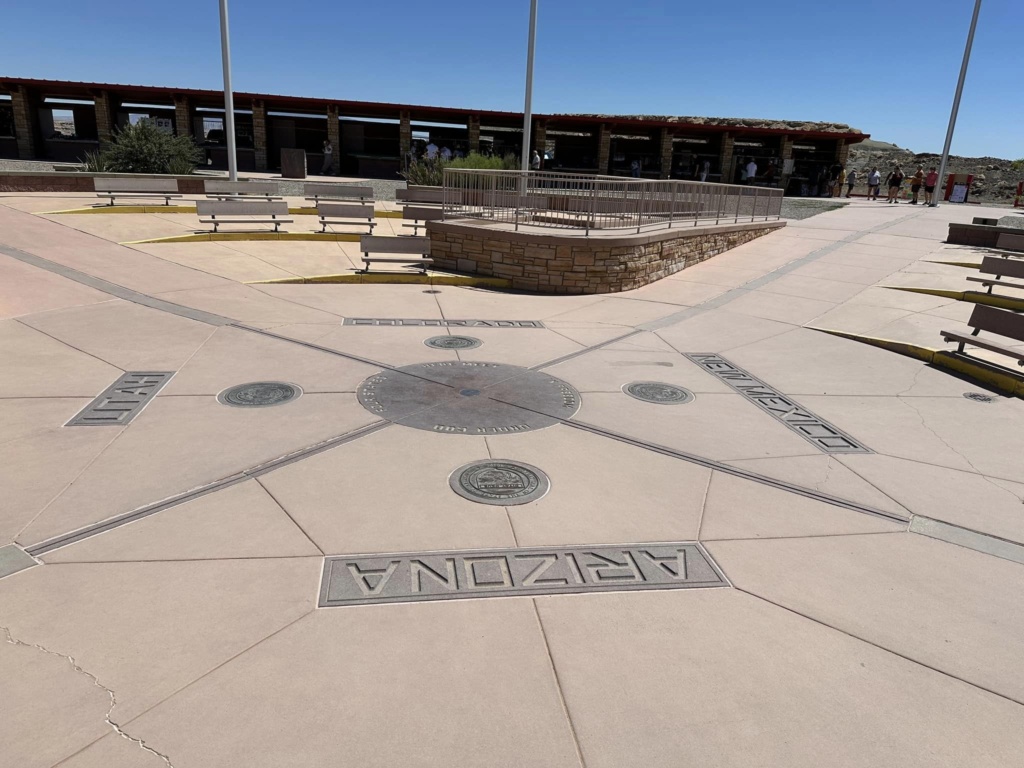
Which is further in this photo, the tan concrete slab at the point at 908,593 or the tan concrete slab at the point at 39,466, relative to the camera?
the tan concrete slab at the point at 39,466

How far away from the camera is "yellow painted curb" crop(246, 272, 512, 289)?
1115cm

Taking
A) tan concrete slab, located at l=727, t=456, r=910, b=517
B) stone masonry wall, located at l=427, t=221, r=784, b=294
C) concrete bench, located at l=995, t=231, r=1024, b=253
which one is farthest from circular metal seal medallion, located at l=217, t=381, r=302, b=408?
concrete bench, located at l=995, t=231, r=1024, b=253

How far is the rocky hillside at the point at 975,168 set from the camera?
127 feet

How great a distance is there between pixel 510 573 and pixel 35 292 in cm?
854

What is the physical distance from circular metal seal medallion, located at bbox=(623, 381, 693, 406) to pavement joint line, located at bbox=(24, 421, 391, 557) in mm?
2547

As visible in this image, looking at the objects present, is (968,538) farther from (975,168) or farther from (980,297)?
(975,168)

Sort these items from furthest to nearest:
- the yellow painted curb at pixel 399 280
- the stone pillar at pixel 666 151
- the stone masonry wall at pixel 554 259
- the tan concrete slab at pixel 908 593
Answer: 1. the stone pillar at pixel 666 151
2. the stone masonry wall at pixel 554 259
3. the yellow painted curb at pixel 399 280
4. the tan concrete slab at pixel 908 593

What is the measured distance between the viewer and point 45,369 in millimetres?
6406

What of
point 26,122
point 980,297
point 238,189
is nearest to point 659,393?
point 980,297

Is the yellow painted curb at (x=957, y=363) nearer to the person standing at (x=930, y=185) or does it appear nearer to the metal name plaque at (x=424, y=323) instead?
the metal name plaque at (x=424, y=323)

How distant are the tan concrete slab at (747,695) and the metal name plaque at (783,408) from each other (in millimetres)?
2682

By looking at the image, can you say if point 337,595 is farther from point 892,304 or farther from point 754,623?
point 892,304

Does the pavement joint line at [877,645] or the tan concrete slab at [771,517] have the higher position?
the tan concrete slab at [771,517]

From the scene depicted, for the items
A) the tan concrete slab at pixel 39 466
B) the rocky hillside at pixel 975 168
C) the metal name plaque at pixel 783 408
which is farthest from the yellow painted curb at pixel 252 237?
the rocky hillside at pixel 975 168
